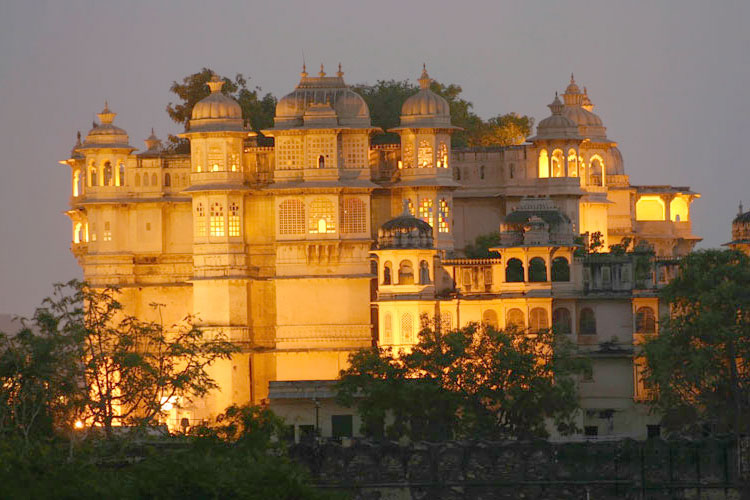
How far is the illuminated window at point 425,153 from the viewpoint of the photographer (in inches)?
3893

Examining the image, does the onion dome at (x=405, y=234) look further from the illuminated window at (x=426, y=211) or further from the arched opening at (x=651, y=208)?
the arched opening at (x=651, y=208)

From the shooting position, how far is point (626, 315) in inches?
3654

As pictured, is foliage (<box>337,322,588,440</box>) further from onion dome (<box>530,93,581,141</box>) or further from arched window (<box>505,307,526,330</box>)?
onion dome (<box>530,93,581,141</box>)

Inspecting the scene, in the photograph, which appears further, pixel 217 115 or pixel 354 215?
pixel 217 115

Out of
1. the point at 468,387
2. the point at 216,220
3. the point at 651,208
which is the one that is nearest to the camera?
the point at 468,387

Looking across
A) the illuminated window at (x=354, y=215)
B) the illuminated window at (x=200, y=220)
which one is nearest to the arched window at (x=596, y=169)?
the illuminated window at (x=354, y=215)

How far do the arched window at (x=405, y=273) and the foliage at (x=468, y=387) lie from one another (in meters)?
3.96

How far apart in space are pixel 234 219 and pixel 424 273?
8963 mm

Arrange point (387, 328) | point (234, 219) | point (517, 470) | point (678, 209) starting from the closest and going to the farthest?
point (517, 470)
point (387, 328)
point (234, 219)
point (678, 209)

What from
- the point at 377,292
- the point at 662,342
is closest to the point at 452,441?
the point at 662,342

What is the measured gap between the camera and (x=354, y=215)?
323 ft

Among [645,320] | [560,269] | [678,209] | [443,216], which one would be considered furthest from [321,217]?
[678,209]

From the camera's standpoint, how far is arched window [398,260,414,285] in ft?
308

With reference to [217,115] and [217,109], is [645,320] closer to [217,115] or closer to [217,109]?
[217,115]
